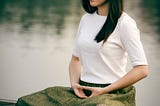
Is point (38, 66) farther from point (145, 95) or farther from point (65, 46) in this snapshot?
point (145, 95)

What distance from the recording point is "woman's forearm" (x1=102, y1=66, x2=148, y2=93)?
1.54 meters

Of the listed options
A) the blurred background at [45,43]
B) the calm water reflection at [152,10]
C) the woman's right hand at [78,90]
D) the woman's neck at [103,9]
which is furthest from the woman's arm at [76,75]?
the calm water reflection at [152,10]

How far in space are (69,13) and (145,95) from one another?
101cm

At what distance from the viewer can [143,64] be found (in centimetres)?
154

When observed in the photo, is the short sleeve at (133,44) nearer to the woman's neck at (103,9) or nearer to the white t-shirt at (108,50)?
the white t-shirt at (108,50)

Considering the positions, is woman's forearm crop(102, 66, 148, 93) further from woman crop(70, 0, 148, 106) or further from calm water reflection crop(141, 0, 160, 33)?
calm water reflection crop(141, 0, 160, 33)

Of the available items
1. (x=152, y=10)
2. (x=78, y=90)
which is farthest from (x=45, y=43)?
(x=78, y=90)

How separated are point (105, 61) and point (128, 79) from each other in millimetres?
117

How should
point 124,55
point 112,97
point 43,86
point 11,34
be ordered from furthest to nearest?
point 11,34, point 43,86, point 124,55, point 112,97

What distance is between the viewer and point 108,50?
5.15 ft

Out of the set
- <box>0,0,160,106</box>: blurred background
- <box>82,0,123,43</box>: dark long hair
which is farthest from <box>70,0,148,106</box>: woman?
<box>0,0,160,106</box>: blurred background

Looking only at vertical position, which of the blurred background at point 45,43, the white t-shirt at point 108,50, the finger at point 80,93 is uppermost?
the white t-shirt at point 108,50

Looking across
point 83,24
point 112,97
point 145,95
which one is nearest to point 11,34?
point 145,95

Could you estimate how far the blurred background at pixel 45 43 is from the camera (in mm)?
2971
